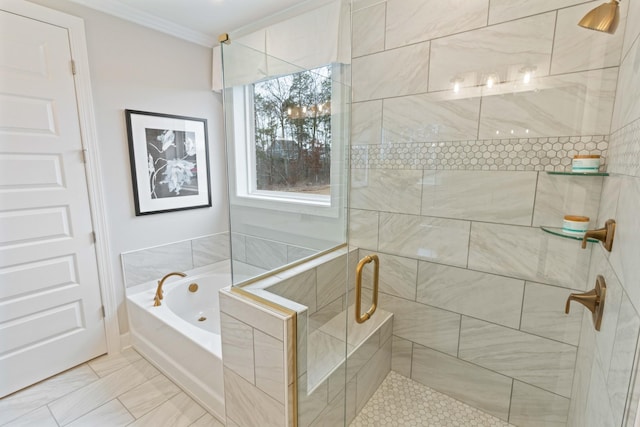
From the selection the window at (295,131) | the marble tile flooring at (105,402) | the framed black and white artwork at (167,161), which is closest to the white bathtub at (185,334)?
the marble tile flooring at (105,402)

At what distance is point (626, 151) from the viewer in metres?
0.97

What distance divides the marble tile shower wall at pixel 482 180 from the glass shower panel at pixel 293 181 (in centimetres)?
23

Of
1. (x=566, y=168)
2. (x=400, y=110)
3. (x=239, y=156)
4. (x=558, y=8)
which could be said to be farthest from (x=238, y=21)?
(x=566, y=168)

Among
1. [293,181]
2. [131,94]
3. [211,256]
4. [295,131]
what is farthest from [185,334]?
[131,94]

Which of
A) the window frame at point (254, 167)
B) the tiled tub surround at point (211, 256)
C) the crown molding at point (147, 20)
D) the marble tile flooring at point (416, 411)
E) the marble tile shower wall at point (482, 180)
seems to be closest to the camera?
the marble tile shower wall at point (482, 180)

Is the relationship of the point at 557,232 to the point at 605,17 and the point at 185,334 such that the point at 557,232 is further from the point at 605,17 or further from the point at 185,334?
the point at 185,334

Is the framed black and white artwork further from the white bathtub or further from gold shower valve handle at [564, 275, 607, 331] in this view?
gold shower valve handle at [564, 275, 607, 331]

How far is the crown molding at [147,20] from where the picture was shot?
6.68ft

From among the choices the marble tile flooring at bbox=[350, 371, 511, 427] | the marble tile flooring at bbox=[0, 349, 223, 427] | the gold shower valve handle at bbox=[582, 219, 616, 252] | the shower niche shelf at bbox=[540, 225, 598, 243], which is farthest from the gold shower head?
the marble tile flooring at bbox=[0, 349, 223, 427]

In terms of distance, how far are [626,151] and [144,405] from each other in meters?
2.73

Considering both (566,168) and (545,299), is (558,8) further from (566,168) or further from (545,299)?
(545,299)

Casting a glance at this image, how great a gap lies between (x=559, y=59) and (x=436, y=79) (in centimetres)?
57

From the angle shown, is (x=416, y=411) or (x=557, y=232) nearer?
(x=557, y=232)

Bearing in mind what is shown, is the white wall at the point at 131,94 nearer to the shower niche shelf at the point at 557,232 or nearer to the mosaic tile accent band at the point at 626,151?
the shower niche shelf at the point at 557,232
